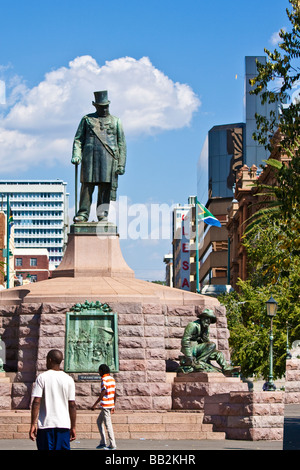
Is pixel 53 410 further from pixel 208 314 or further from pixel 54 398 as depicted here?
pixel 208 314

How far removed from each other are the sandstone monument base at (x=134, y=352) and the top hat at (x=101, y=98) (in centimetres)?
458

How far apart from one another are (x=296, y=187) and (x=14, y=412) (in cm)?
742

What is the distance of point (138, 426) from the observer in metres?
18.7

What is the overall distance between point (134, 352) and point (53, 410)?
9.00 meters

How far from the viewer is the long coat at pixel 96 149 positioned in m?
23.7

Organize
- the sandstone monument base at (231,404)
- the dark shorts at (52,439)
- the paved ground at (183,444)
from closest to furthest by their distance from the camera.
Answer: the dark shorts at (52,439), the paved ground at (183,444), the sandstone monument base at (231,404)

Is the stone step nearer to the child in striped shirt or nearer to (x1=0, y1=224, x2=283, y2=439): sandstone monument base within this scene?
(x1=0, y1=224, x2=283, y2=439): sandstone monument base

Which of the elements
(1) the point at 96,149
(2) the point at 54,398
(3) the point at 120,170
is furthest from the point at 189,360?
(2) the point at 54,398

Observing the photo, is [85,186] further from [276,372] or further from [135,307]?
[276,372]

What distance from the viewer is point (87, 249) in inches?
910

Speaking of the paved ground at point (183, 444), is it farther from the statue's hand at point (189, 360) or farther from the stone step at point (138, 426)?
the statue's hand at point (189, 360)

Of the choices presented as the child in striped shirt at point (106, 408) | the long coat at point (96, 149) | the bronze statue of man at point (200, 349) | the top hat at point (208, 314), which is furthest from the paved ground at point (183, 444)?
the long coat at point (96, 149)

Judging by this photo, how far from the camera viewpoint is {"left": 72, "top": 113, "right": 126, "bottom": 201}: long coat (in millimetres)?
23719
